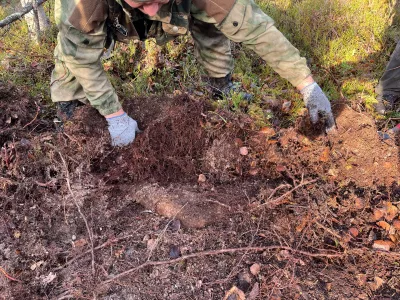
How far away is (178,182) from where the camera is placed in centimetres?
222

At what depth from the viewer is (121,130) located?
7.95 feet

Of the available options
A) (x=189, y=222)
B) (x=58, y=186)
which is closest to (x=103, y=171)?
(x=58, y=186)

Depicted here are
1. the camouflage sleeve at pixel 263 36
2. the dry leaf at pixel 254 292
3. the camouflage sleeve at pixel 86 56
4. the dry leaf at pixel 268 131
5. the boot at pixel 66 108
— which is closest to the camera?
the dry leaf at pixel 254 292

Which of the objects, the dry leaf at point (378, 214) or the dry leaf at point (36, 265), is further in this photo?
the dry leaf at point (378, 214)

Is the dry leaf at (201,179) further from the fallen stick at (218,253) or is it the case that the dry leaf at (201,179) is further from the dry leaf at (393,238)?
the dry leaf at (393,238)

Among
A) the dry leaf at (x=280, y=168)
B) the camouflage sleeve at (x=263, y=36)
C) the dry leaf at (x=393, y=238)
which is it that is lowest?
the dry leaf at (x=393, y=238)

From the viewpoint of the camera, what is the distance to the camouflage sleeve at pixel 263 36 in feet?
7.31

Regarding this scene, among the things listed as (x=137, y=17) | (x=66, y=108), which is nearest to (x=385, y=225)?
(x=137, y=17)

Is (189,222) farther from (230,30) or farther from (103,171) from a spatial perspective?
(230,30)

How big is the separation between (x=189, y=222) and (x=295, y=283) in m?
0.66

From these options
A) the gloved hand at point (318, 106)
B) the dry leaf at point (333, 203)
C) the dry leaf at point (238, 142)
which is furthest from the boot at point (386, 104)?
the dry leaf at point (238, 142)

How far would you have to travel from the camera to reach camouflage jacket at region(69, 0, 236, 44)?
6.60 feet

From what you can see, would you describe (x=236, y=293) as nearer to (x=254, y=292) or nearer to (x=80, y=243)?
(x=254, y=292)

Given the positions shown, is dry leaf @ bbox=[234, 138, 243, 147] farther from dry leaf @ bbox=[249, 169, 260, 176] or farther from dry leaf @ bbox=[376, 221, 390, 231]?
dry leaf @ bbox=[376, 221, 390, 231]
